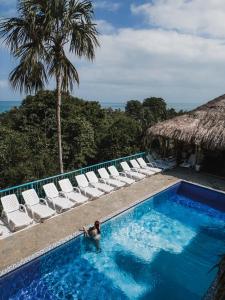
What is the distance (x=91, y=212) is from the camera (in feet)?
28.9

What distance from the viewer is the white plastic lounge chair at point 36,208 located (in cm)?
800

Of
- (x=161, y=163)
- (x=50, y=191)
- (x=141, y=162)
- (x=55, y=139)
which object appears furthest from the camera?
(x=55, y=139)

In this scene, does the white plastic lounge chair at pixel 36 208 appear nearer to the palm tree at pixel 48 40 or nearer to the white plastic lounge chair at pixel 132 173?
the palm tree at pixel 48 40

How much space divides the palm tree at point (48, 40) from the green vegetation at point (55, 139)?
3.41 metres

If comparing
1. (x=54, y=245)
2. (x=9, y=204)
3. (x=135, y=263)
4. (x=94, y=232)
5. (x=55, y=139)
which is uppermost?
(x=55, y=139)

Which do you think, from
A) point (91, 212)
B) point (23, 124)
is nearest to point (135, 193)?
point (91, 212)

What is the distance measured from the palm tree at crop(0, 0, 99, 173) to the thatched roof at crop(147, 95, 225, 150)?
5352 millimetres

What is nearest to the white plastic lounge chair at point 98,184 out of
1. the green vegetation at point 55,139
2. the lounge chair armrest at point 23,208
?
the green vegetation at point 55,139

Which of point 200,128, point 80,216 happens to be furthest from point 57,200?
point 200,128

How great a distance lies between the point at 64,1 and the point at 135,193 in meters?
6.90

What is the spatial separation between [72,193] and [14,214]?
7.24 ft

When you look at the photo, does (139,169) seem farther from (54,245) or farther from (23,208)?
(54,245)

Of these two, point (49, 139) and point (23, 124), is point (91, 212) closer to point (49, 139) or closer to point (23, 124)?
point (49, 139)

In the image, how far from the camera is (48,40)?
940 cm
